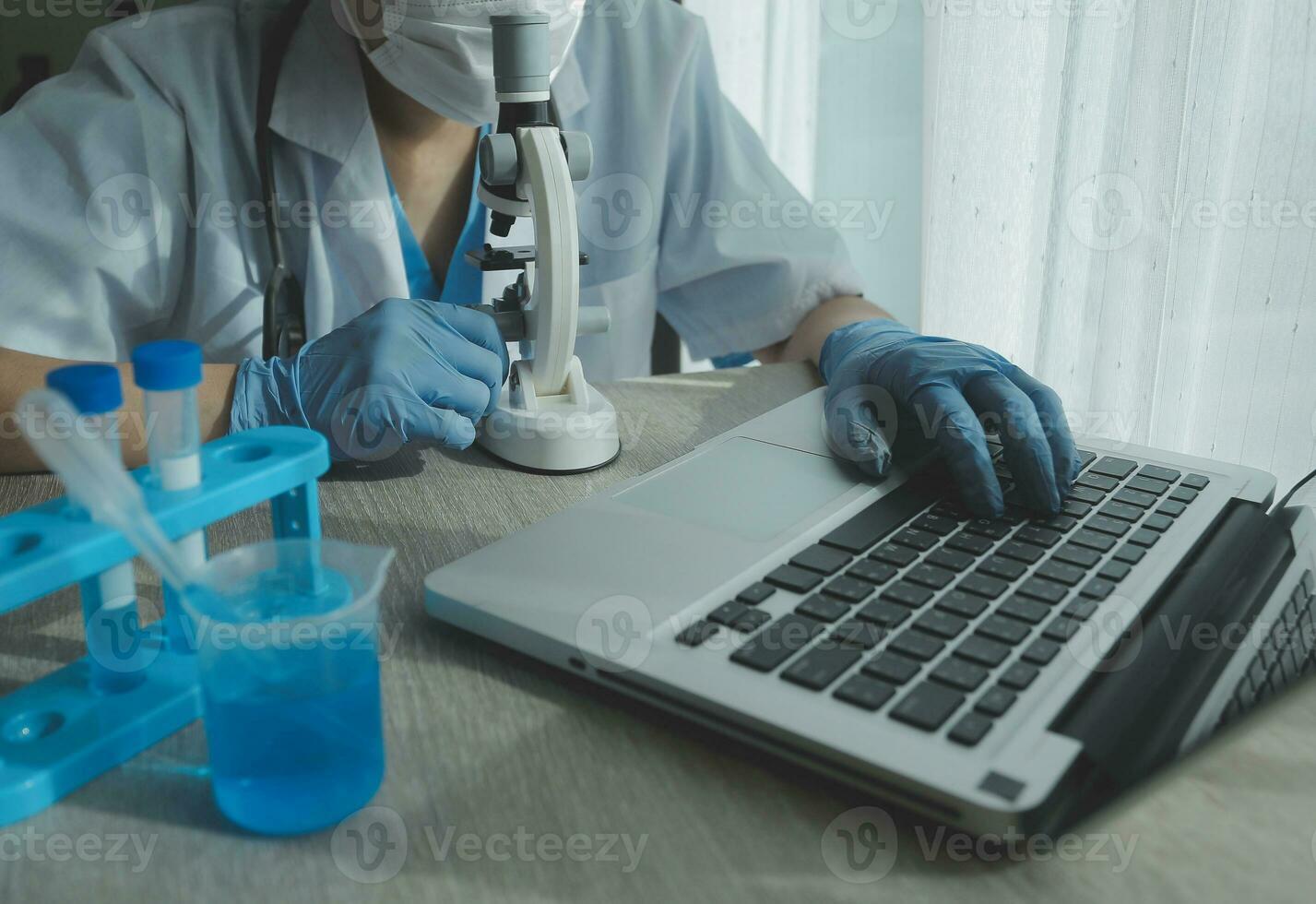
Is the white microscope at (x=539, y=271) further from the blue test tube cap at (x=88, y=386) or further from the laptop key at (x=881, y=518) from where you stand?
the blue test tube cap at (x=88, y=386)

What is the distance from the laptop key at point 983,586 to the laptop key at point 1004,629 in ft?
0.09

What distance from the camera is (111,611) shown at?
1.48 feet

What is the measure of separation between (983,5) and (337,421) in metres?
0.95

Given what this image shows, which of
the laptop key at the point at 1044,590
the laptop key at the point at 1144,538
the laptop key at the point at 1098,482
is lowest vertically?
the laptop key at the point at 1144,538

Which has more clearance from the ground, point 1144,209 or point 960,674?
point 1144,209

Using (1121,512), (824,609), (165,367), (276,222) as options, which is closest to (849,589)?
(824,609)

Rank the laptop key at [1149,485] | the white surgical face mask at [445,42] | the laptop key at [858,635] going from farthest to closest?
the white surgical face mask at [445,42]
the laptop key at [1149,485]
the laptop key at [858,635]

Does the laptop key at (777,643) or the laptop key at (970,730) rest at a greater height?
the laptop key at (777,643)

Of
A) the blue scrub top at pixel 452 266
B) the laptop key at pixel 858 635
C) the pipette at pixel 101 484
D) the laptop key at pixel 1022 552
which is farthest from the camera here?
the blue scrub top at pixel 452 266

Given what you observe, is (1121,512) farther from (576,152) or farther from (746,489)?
(576,152)

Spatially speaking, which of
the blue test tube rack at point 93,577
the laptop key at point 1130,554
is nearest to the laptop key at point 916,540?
the laptop key at point 1130,554

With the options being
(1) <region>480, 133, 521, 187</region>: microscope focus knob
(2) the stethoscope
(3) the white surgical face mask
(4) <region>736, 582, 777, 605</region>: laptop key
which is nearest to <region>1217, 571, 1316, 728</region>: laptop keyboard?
(4) <region>736, 582, 777, 605</region>: laptop key

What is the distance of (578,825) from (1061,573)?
1.00 feet

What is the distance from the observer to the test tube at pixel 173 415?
383 mm
